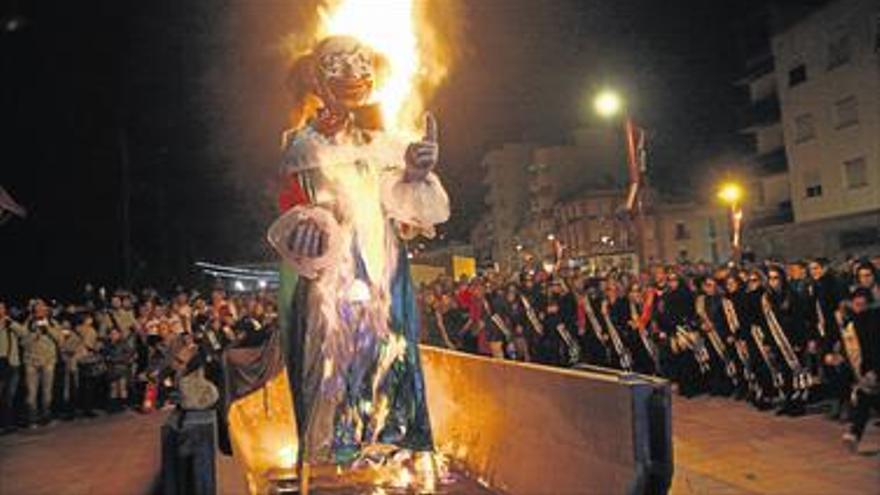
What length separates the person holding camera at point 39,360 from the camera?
48.5 feet

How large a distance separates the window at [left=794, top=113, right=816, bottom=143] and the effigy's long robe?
126ft

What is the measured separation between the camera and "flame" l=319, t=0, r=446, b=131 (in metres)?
7.70

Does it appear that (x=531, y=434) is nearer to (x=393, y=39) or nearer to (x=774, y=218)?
(x=393, y=39)

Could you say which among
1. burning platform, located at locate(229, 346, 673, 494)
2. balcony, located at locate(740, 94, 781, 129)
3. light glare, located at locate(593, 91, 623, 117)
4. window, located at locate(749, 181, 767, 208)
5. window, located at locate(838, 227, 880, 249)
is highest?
balcony, located at locate(740, 94, 781, 129)

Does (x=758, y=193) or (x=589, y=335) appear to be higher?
(x=758, y=193)

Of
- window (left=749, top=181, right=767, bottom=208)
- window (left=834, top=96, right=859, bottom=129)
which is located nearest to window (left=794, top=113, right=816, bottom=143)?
window (left=834, top=96, right=859, bottom=129)

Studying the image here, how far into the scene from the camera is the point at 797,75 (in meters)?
42.0

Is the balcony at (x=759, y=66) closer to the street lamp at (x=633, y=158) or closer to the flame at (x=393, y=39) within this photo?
the street lamp at (x=633, y=158)

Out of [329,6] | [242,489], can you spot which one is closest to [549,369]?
[242,489]


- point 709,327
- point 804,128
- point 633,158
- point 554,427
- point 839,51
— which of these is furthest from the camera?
point 804,128

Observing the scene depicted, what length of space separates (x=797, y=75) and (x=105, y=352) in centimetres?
3648

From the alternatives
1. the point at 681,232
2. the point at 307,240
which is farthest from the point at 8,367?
the point at 681,232

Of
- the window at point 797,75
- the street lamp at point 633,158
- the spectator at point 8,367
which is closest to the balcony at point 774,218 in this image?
the window at point 797,75

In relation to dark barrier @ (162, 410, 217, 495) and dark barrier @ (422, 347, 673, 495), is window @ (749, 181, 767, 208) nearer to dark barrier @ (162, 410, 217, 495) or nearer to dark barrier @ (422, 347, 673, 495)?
dark barrier @ (422, 347, 673, 495)
